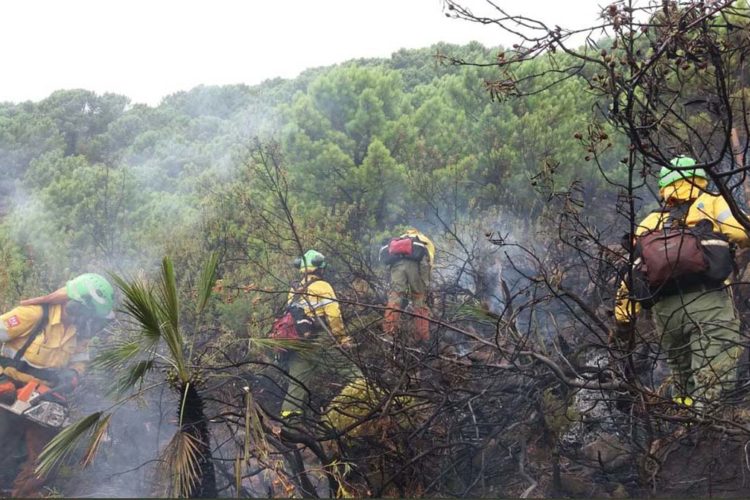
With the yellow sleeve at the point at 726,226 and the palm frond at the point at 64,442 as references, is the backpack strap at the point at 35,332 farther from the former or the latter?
the yellow sleeve at the point at 726,226

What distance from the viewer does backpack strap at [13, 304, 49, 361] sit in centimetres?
646

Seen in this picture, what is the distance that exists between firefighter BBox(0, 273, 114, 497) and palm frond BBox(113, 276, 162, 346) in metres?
3.38

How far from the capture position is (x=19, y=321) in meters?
6.42

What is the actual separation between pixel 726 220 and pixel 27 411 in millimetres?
5678

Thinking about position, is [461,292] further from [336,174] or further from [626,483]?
[336,174]

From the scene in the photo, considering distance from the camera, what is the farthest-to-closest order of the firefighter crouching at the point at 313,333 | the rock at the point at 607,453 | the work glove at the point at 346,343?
the firefighter crouching at the point at 313,333, the work glove at the point at 346,343, the rock at the point at 607,453

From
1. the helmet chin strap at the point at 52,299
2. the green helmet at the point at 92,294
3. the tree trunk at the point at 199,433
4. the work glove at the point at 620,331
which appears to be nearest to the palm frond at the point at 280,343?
the tree trunk at the point at 199,433

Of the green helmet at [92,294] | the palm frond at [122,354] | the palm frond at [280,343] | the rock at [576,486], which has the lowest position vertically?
the rock at [576,486]

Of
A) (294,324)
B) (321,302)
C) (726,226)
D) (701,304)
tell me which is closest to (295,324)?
(294,324)

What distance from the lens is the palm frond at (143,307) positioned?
344 centimetres

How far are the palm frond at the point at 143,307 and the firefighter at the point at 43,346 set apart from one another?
11.1 feet

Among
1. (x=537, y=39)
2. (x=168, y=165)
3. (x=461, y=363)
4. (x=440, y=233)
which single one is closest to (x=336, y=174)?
(x=440, y=233)

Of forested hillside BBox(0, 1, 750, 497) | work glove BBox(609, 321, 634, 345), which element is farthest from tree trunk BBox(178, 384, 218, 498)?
work glove BBox(609, 321, 634, 345)

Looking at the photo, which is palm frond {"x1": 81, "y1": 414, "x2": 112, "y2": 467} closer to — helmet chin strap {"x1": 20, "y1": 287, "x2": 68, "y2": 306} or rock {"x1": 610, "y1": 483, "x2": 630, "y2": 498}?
rock {"x1": 610, "y1": 483, "x2": 630, "y2": 498}
